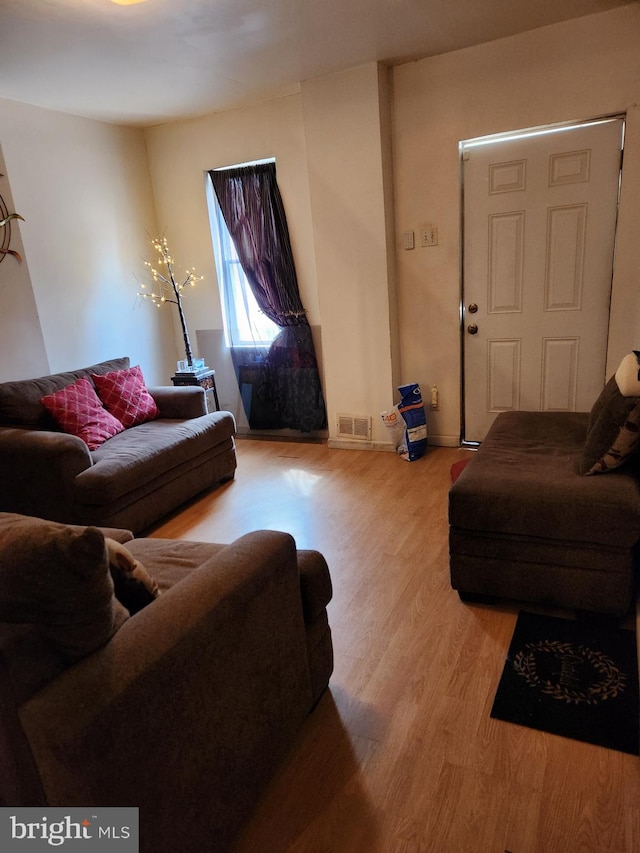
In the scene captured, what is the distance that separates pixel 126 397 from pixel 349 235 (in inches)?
76.0

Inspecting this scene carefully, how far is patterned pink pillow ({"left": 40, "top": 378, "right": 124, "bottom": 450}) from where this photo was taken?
315cm

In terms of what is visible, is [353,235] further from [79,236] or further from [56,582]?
[56,582]

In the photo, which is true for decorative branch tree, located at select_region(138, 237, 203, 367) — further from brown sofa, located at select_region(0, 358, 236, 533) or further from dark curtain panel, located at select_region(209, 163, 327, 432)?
brown sofa, located at select_region(0, 358, 236, 533)

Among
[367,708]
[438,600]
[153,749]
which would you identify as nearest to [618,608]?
[438,600]

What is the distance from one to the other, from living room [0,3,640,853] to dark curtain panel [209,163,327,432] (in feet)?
0.39

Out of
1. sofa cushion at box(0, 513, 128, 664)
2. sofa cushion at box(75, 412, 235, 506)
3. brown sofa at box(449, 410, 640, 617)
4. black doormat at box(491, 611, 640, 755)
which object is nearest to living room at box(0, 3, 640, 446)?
sofa cushion at box(75, 412, 235, 506)

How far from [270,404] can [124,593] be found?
3450mm

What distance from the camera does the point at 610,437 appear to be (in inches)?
75.9

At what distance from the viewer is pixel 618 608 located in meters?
1.90

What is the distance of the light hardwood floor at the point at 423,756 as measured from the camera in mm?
1302

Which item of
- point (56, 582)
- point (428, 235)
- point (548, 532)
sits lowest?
point (548, 532)

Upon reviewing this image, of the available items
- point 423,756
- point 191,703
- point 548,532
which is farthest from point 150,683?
point 548,532

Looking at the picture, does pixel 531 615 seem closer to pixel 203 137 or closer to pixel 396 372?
pixel 396 372

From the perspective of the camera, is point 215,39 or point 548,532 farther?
point 215,39
